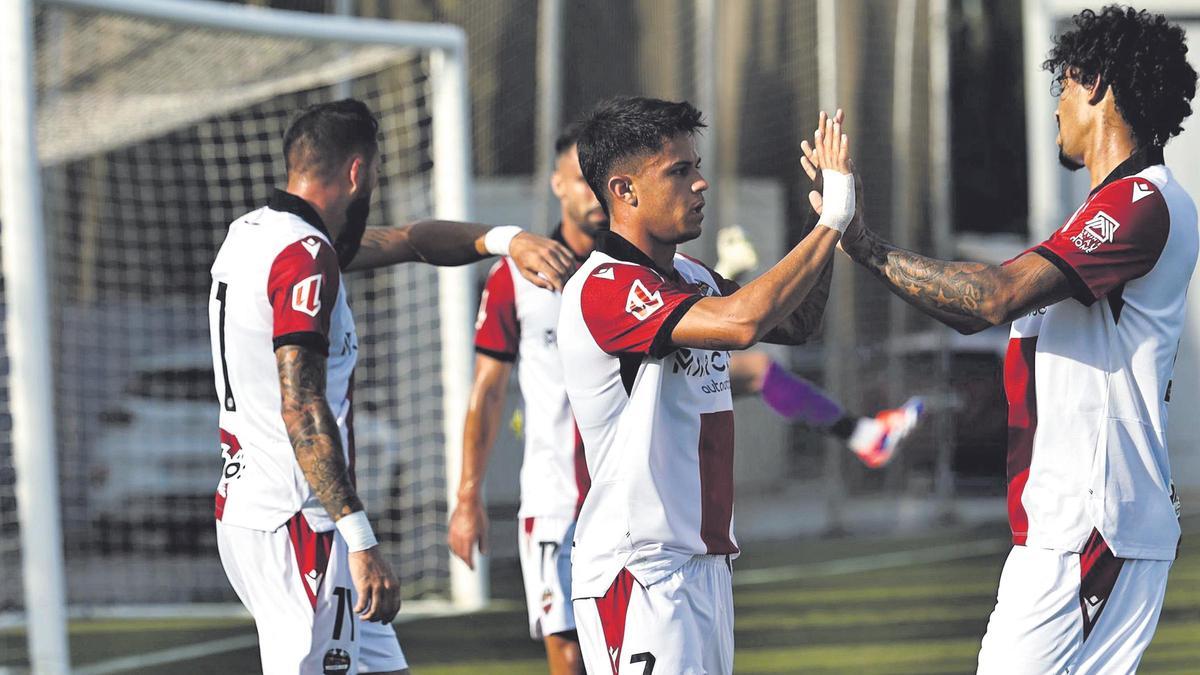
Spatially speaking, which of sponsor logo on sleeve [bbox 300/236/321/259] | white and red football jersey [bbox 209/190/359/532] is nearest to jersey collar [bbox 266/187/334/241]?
white and red football jersey [bbox 209/190/359/532]

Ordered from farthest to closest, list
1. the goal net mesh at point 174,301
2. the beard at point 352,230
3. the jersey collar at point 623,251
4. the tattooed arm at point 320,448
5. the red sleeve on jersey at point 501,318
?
1. the goal net mesh at point 174,301
2. the red sleeve on jersey at point 501,318
3. the beard at point 352,230
4. the tattooed arm at point 320,448
5. the jersey collar at point 623,251

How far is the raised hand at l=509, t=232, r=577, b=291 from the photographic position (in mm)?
4734

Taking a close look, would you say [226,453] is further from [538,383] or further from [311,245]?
[538,383]

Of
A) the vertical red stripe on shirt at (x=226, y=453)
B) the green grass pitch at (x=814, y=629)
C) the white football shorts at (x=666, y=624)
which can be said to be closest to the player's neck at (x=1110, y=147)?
the white football shorts at (x=666, y=624)

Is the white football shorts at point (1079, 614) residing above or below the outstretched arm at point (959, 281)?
below

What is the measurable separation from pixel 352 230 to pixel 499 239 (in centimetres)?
48

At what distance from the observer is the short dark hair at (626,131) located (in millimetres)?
3967

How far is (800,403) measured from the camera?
582cm

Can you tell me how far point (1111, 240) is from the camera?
3.82m

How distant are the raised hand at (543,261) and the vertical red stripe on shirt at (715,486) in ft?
2.88

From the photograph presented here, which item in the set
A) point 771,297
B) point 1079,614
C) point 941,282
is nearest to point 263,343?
point 771,297

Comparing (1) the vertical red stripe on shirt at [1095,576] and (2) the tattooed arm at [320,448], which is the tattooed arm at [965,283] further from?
(2) the tattooed arm at [320,448]

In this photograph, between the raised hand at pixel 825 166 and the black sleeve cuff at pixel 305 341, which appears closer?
the raised hand at pixel 825 166

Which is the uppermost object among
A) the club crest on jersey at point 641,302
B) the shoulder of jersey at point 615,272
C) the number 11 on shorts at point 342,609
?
the shoulder of jersey at point 615,272
